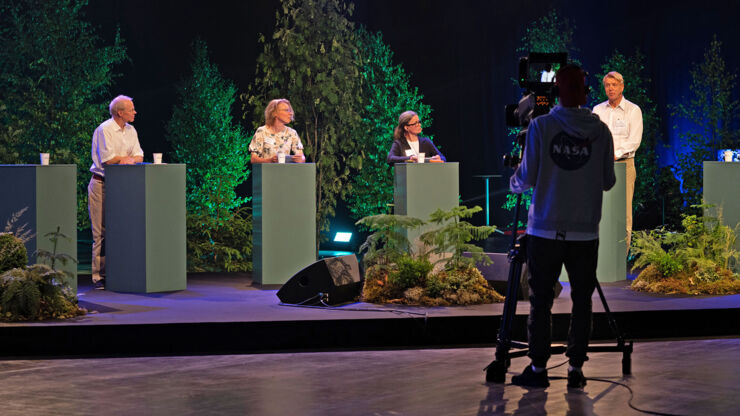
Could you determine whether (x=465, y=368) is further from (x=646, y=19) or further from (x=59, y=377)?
(x=646, y=19)

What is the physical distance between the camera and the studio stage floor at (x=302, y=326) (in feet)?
18.4

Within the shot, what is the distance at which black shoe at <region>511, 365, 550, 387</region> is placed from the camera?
455cm

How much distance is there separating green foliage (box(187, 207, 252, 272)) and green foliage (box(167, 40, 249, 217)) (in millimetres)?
176

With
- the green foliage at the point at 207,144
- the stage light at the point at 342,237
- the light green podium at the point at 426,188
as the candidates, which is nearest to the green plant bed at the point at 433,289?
the light green podium at the point at 426,188

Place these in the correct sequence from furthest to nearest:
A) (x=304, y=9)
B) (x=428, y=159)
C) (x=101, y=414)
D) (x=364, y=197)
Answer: (x=364, y=197), (x=304, y=9), (x=428, y=159), (x=101, y=414)

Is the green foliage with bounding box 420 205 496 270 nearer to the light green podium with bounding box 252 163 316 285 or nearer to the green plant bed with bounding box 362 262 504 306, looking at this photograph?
the green plant bed with bounding box 362 262 504 306

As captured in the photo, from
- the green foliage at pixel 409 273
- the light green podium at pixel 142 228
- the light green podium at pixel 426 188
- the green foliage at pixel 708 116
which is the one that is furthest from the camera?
the green foliage at pixel 708 116

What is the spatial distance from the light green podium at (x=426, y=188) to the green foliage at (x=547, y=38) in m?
4.46

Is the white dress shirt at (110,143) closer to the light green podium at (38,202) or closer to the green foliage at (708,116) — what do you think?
the light green podium at (38,202)

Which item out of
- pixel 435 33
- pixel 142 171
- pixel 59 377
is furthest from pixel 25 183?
pixel 435 33

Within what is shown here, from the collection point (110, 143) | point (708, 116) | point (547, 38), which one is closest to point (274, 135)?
point (110, 143)

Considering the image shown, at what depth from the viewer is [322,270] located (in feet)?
21.0

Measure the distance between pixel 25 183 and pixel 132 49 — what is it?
18.4 ft

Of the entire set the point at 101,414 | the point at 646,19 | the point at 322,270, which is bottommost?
the point at 101,414
